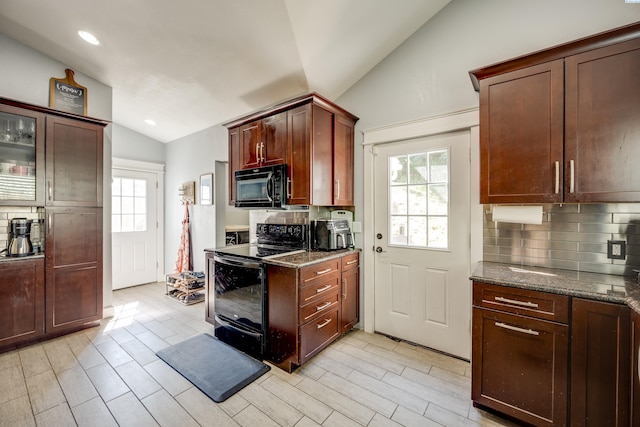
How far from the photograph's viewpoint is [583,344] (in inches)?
55.6

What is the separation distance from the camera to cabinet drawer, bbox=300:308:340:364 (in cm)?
219

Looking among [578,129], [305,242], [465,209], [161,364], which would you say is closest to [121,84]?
[305,242]

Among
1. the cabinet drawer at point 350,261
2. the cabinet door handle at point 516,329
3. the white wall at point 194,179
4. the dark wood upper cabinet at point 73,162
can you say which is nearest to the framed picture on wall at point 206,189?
the white wall at point 194,179

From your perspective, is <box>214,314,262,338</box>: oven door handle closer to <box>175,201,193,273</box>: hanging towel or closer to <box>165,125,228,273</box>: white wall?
<box>165,125,228,273</box>: white wall

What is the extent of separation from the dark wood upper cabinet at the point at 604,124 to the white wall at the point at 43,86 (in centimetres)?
444

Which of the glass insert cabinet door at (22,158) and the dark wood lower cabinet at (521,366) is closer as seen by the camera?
the dark wood lower cabinet at (521,366)

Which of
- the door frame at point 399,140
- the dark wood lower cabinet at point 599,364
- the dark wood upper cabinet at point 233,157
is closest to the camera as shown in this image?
the dark wood lower cabinet at point 599,364

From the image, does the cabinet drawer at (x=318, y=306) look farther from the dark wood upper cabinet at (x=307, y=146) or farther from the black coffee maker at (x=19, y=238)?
the black coffee maker at (x=19, y=238)

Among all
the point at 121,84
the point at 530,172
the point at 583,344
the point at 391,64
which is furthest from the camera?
the point at 121,84

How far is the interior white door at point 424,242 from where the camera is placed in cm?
238

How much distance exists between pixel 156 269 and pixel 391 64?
501cm

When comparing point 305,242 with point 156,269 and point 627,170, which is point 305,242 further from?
point 156,269

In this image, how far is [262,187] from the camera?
2762 mm

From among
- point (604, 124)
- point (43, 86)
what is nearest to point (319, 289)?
point (604, 124)
